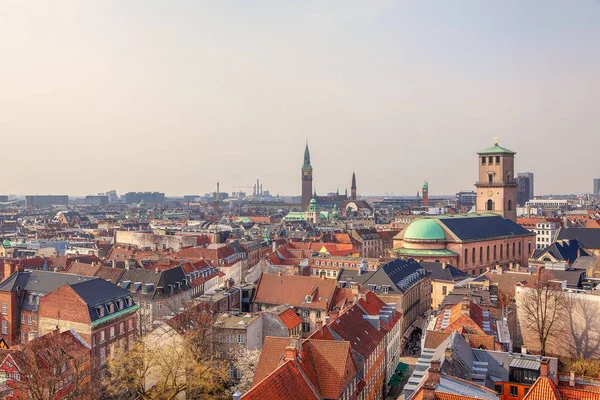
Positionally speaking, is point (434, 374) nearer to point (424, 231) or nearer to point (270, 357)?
point (270, 357)

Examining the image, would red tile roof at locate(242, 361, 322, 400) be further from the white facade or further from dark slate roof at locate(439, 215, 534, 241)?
the white facade

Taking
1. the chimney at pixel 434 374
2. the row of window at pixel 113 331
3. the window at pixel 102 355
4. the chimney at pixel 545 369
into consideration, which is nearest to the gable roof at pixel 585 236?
the row of window at pixel 113 331

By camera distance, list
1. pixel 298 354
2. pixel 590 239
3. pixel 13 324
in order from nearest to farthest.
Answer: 1. pixel 298 354
2. pixel 13 324
3. pixel 590 239

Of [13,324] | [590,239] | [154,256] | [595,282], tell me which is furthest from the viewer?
[590,239]

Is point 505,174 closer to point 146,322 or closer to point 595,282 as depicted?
point 595,282

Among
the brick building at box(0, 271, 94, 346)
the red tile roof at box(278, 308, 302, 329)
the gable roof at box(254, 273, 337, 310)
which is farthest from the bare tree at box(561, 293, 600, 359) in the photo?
the brick building at box(0, 271, 94, 346)

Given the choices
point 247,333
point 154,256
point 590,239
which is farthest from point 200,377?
point 590,239

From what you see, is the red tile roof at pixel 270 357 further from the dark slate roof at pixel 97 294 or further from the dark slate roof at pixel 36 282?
the dark slate roof at pixel 36 282
